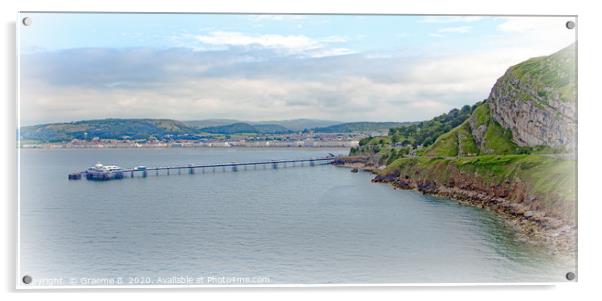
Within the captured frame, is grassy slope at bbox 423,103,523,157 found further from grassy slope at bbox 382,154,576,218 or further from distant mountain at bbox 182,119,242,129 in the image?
distant mountain at bbox 182,119,242,129

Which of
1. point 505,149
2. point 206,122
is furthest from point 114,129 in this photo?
point 505,149

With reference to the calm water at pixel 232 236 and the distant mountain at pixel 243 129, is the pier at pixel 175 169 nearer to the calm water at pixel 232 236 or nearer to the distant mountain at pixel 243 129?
the calm water at pixel 232 236

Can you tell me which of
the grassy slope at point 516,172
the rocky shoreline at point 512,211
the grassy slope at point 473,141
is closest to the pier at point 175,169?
the rocky shoreline at point 512,211

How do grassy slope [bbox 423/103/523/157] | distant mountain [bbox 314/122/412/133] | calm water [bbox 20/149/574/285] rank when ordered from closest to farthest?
calm water [bbox 20/149/574/285], distant mountain [bbox 314/122/412/133], grassy slope [bbox 423/103/523/157]

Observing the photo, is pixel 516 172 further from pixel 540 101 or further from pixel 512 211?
pixel 540 101

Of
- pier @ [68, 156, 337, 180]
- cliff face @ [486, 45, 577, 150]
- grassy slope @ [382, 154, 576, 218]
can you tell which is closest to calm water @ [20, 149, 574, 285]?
pier @ [68, 156, 337, 180]
